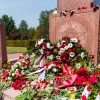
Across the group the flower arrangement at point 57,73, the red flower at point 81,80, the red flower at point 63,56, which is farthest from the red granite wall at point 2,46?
the red flower at point 81,80

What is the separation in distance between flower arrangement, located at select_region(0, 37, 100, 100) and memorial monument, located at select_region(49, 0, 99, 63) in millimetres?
220

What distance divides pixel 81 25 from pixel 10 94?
238 cm

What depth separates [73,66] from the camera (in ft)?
14.2

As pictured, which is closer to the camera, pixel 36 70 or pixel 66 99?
pixel 66 99

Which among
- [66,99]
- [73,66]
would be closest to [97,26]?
[73,66]

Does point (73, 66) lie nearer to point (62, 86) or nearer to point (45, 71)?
point (45, 71)

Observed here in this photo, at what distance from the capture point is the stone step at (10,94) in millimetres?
3382

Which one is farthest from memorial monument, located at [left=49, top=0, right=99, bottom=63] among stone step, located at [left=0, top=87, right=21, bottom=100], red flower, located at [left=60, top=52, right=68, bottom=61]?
stone step, located at [left=0, top=87, right=21, bottom=100]

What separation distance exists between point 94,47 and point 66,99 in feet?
6.91

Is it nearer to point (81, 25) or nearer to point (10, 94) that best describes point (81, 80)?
point (10, 94)

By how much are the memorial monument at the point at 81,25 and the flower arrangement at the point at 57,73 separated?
8.7 inches

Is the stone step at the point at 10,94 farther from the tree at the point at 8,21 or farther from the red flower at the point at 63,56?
the tree at the point at 8,21

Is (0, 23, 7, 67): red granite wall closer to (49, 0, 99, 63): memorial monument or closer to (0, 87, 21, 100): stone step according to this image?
(49, 0, 99, 63): memorial monument

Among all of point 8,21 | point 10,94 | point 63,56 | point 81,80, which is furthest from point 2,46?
point 8,21
